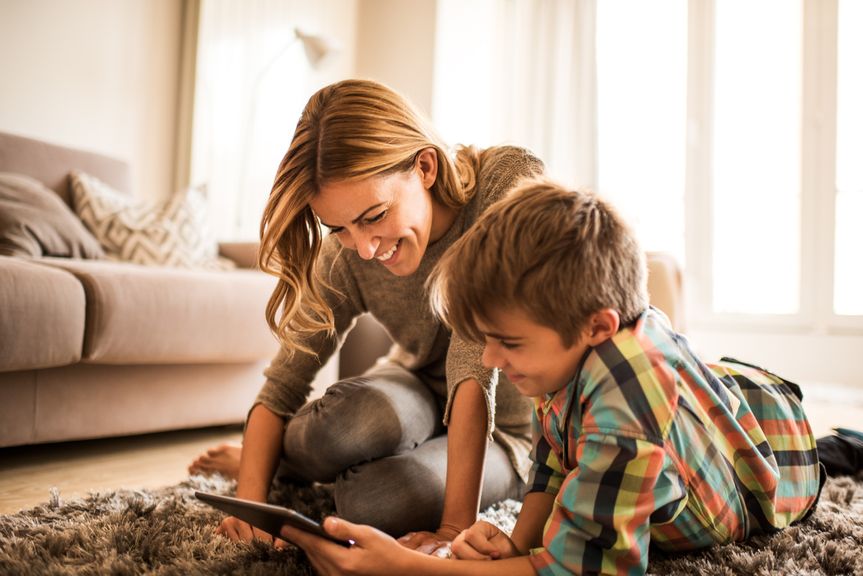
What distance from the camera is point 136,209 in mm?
2281

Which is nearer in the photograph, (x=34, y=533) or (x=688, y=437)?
(x=688, y=437)

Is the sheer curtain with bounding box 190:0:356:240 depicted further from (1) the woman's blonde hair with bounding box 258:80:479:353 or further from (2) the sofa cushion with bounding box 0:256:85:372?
(1) the woman's blonde hair with bounding box 258:80:479:353

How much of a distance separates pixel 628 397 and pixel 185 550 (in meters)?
0.59

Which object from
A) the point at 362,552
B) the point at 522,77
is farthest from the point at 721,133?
the point at 362,552

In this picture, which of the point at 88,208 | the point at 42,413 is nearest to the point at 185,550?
the point at 42,413

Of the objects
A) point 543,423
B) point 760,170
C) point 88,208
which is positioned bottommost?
point 543,423

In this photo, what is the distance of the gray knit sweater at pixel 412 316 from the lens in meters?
1.13

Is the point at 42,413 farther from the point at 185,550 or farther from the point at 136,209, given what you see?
the point at 136,209

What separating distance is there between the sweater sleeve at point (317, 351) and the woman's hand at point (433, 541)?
0.35 metres

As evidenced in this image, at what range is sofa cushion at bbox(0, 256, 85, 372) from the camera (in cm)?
132

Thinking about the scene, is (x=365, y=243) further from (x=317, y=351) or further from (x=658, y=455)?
(x=658, y=455)

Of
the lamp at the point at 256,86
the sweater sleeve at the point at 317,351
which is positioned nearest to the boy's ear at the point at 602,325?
the sweater sleeve at the point at 317,351

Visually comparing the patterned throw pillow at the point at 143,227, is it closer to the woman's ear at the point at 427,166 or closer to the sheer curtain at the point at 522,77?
the woman's ear at the point at 427,166

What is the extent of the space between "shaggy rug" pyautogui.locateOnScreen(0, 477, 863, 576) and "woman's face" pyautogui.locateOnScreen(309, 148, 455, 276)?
Result: 16.9 inches
